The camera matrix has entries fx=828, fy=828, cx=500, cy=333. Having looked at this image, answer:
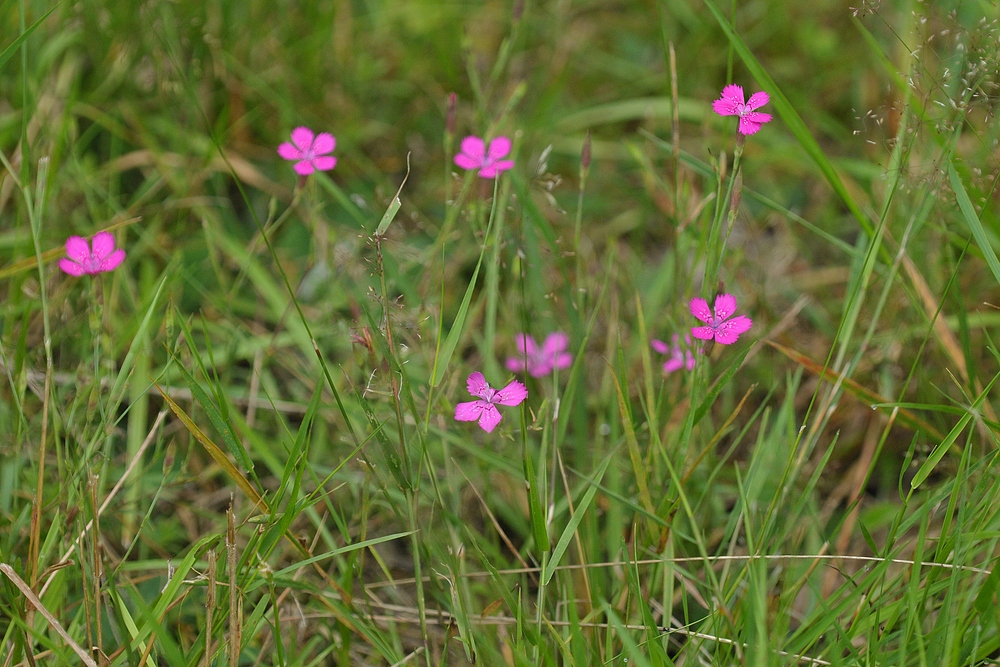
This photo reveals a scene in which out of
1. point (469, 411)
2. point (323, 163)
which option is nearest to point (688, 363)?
point (469, 411)

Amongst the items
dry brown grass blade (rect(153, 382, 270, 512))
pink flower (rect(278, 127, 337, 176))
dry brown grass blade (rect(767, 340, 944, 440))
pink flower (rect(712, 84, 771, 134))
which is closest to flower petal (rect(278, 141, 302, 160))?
pink flower (rect(278, 127, 337, 176))

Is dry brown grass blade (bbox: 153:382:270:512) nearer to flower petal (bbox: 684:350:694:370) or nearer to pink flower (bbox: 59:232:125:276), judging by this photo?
pink flower (bbox: 59:232:125:276)

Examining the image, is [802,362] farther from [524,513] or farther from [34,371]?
[34,371]

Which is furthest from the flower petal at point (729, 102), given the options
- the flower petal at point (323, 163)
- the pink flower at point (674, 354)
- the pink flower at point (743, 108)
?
the flower petal at point (323, 163)

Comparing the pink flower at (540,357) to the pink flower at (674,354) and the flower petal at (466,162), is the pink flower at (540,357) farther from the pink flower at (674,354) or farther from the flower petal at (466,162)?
the flower petal at (466,162)

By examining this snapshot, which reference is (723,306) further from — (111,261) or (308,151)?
(111,261)

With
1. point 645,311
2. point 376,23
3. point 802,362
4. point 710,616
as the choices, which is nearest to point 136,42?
point 376,23
